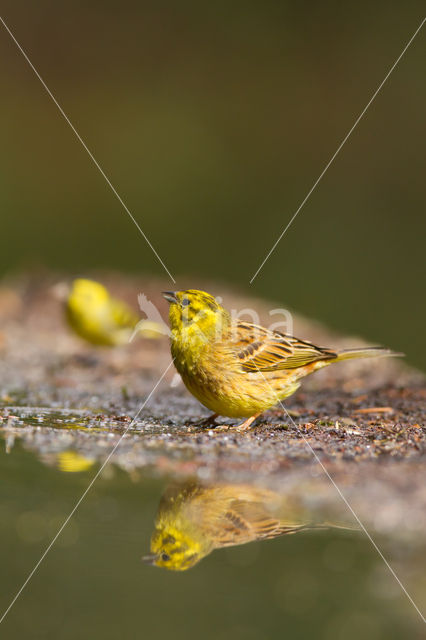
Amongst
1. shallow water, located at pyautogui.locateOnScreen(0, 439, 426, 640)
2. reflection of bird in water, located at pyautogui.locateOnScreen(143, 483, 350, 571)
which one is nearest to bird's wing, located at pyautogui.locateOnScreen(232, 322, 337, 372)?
reflection of bird in water, located at pyautogui.locateOnScreen(143, 483, 350, 571)

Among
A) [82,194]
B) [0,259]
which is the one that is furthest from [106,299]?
[82,194]

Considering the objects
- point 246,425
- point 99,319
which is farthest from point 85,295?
point 246,425

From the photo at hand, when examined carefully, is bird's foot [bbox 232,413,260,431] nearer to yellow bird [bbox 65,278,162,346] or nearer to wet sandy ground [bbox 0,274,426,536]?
wet sandy ground [bbox 0,274,426,536]

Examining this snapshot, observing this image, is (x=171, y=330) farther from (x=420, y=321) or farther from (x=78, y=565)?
(x=420, y=321)

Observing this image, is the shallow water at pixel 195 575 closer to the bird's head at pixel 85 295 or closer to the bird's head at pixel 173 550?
the bird's head at pixel 173 550

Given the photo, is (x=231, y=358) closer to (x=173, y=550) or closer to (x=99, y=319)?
(x=173, y=550)
